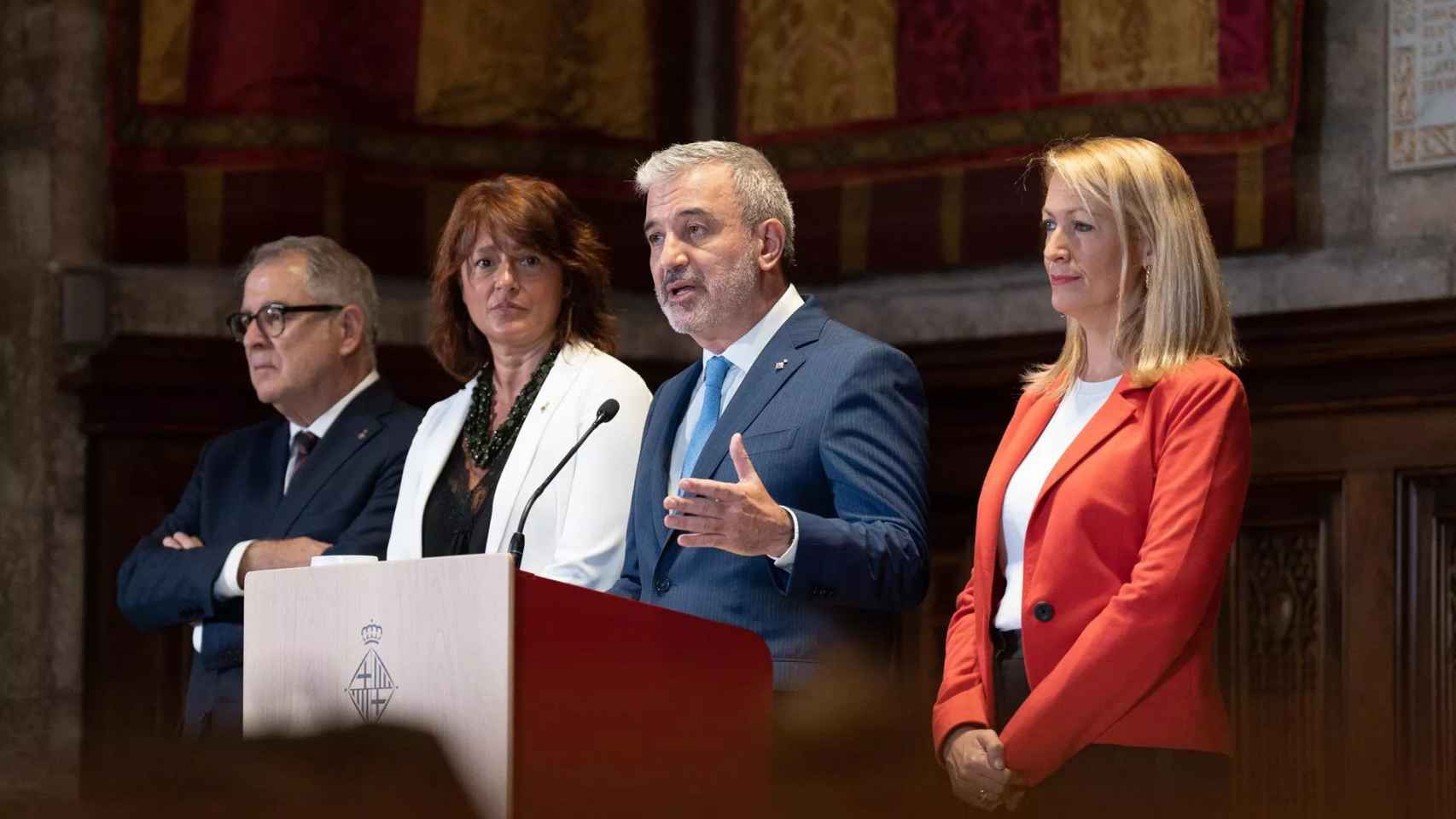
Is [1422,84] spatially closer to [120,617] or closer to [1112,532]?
[1112,532]

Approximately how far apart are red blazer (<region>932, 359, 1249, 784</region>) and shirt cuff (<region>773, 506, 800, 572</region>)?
1.15 ft

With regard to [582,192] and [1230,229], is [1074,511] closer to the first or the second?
[1230,229]

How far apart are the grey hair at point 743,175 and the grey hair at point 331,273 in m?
1.30

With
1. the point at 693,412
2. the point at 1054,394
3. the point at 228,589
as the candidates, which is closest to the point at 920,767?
the point at 1054,394

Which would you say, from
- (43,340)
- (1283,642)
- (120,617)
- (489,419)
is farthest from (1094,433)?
(43,340)

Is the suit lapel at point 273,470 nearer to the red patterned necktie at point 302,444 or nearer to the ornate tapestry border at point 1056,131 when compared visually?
the red patterned necktie at point 302,444

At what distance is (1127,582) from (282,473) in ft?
7.64

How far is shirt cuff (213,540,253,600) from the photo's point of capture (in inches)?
188

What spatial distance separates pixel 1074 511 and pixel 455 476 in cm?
149

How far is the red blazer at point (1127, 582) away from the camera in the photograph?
3.38 meters

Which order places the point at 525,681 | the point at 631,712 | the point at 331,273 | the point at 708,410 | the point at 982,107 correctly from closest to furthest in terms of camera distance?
1. the point at 525,681
2. the point at 631,712
3. the point at 708,410
4. the point at 331,273
5. the point at 982,107

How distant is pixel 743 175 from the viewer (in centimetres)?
409

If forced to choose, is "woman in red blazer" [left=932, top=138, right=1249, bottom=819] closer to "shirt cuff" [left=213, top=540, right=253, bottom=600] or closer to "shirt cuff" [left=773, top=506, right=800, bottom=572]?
"shirt cuff" [left=773, top=506, right=800, bottom=572]

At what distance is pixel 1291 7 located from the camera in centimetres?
576
